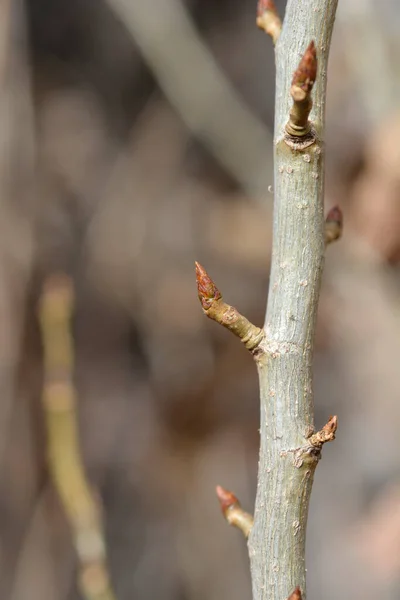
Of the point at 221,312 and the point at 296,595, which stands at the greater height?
the point at 221,312

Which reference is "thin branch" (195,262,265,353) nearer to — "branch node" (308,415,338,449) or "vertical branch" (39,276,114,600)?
"branch node" (308,415,338,449)

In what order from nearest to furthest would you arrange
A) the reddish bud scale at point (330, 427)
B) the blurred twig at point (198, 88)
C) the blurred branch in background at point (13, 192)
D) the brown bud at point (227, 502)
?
1. the reddish bud scale at point (330, 427)
2. the brown bud at point (227, 502)
3. the blurred branch in background at point (13, 192)
4. the blurred twig at point (198, 88)

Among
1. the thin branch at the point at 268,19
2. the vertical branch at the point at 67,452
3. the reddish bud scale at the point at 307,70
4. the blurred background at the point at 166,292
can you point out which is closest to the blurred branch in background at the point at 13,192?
the blurred background at the point at 166,292

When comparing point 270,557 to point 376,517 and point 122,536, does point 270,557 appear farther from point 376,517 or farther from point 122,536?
point 122,536

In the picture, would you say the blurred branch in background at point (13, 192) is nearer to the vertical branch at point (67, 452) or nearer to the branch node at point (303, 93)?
the vertical branch at point (67, 452)

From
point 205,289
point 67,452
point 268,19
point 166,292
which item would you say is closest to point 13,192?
point 166,292

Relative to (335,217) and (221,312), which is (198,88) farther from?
(221,312)

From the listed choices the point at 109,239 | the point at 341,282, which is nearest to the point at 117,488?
the point at 109,239
